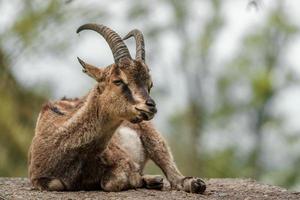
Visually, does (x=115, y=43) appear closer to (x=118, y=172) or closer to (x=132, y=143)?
(x=118, y=172)

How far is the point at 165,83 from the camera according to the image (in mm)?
49062

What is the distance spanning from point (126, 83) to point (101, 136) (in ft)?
2.83

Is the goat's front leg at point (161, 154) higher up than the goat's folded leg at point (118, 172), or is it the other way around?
the goat's front leg at point (161, 154)

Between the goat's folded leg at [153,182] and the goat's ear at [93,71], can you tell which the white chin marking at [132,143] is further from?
the goat's ear at [93,71]

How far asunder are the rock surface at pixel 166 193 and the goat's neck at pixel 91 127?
0.61 m

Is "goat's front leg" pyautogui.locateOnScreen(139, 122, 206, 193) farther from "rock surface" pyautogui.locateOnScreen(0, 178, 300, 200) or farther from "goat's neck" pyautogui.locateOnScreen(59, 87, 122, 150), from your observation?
"goat's neck" pyautogui.locateOnScreen(59, 87, 122, 150)

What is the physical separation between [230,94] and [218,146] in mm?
3115

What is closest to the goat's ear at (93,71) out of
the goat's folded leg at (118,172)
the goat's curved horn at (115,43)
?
the goat's curved horn at (115,43)

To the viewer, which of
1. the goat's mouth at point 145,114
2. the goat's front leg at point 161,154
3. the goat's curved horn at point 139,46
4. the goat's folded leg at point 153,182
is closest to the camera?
the goat's mouth at point 145,114

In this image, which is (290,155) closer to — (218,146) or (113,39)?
(218,146)

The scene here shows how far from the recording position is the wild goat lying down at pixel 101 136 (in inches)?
453

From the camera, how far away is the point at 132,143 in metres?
13.2

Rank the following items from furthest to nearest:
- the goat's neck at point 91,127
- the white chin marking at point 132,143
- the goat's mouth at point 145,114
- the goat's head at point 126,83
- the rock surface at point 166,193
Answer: the white chin marking at point 132,143 < the goat's neck at point 91,127 < the rock surface at point 166,193 < the goat's head at point 126,83 < the goat's mouth at point 145,114

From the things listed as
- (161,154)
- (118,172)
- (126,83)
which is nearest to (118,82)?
(126,83)
